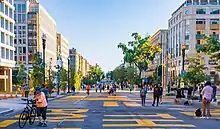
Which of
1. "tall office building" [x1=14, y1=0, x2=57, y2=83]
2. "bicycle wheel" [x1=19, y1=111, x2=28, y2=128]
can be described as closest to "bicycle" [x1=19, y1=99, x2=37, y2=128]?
"bicycle wheel" [x1=19, y1=111, x2=28, y2=128]

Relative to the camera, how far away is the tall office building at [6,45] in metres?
76.5

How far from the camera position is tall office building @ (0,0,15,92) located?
76.5m

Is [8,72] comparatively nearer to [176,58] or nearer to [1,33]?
[1,33]

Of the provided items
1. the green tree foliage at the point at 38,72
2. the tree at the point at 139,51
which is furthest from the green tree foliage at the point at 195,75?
the tree at the point at 139,51

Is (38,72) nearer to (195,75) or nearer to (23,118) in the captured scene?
(195,75)

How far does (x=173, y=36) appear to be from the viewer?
350 feet

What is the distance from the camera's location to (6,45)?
79.1 meters

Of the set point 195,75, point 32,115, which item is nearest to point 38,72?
point 195,75

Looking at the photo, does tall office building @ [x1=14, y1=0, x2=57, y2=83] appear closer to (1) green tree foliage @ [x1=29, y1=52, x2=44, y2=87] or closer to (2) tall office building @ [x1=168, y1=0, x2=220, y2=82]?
(2) tall office building @ [x1=168, y1=0, x2=220, y2=82]

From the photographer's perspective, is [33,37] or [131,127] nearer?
[131,127]

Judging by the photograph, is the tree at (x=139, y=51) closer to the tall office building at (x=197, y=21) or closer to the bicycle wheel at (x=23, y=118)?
the tall office building at (x=197, y=21)

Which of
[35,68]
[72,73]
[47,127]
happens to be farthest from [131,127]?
[72,73]

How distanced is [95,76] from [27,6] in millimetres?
82521

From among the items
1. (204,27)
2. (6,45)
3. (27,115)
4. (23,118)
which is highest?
(204,27)
